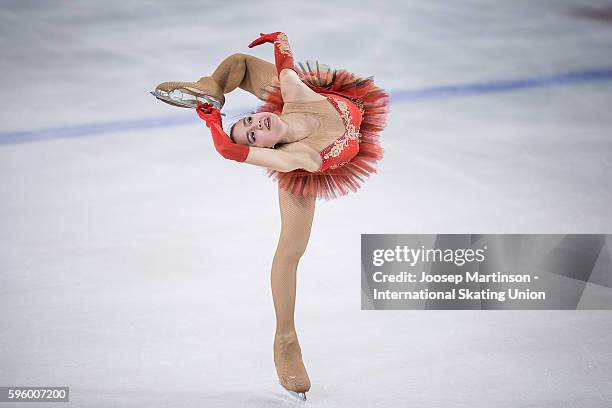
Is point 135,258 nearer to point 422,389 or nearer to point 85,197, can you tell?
point 85,197

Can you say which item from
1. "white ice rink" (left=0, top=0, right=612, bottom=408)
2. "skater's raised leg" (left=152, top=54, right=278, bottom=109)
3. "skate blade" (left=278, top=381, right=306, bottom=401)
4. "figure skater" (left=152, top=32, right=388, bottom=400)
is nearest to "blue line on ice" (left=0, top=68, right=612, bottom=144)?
"white ice rink" (left=0, top=0, right=612, bottom=408)

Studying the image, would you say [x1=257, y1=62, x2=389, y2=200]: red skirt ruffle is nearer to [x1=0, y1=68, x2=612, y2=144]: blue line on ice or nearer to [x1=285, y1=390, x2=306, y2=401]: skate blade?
[x1=285, y1=390, x2=306, y2=401]: skate blade

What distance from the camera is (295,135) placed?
362 centimetres

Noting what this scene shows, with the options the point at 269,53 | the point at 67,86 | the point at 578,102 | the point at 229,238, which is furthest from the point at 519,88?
the point at 67,86

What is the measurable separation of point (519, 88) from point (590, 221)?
1.81 m

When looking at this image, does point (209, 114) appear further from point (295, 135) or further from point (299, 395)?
point (299, 395)

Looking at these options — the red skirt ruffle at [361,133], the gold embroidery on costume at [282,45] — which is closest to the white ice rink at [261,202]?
the red skirt ruffle at [361,133]

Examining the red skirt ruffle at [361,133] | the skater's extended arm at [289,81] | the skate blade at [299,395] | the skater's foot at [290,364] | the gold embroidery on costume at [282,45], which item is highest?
the gold embroidery on costume at [282,45]

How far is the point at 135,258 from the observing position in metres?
4.77

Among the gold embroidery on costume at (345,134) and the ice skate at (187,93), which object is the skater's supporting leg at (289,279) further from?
the ice skate at (187,93)

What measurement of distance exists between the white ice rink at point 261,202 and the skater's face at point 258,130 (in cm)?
94

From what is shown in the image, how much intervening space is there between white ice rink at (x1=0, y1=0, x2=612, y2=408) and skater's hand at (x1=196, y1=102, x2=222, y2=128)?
1013mm

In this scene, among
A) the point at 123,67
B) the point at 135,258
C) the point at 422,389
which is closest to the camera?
the point at 422,389

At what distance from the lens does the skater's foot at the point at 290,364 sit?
3.70 metres
